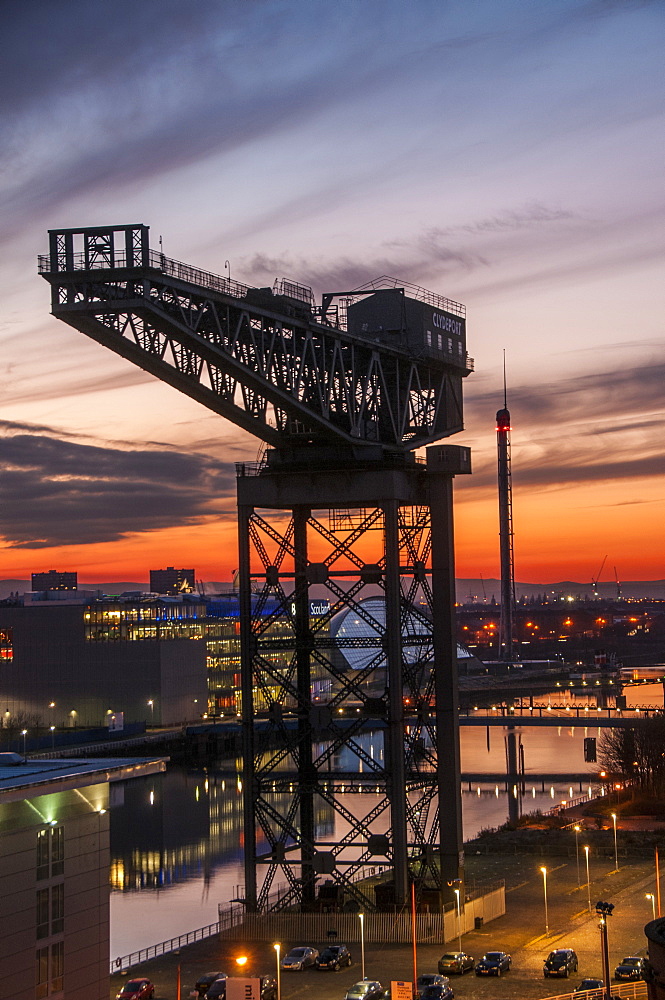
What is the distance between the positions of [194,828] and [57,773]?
164 feet

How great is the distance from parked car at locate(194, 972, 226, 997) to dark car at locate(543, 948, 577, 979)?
883 cm

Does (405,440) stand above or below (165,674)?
above

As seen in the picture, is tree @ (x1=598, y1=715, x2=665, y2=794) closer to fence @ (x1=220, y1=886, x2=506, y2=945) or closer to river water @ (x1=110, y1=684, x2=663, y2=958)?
river water @ (x1=110, y1=684, x2=663, y2=958)

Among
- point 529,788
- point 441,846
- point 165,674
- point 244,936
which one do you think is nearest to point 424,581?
point 441,846

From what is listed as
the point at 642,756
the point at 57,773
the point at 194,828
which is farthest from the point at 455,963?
the point at 642,756

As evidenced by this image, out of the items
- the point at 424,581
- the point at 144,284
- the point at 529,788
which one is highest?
the point at 144,284

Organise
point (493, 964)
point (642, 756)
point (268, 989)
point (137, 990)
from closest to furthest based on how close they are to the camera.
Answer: point (268, 989), point (137, 990), point (493, 964), point (642, 756)

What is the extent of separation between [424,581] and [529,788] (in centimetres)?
5055

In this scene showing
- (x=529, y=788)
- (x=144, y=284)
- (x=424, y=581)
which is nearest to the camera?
(x=144, y=284)

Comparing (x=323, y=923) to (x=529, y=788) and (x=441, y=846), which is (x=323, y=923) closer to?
(x=441, y=846)

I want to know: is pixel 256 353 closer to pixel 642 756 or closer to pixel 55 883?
pixel 55 883

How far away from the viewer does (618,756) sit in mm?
94812

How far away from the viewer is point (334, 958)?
129ft

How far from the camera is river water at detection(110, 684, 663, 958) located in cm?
5569
